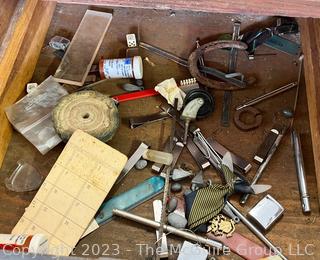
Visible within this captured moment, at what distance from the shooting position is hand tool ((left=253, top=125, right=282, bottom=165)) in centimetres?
143

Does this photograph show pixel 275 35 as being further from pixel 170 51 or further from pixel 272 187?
pixel 272 187

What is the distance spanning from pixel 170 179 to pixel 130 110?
0.27 meters

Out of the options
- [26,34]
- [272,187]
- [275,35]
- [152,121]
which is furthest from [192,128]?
[26,34]

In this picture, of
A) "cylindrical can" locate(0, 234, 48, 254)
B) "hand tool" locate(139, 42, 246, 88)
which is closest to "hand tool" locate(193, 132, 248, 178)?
"hand tool" locate(139, 42, 246, 88)

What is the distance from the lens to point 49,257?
Result: 110cm

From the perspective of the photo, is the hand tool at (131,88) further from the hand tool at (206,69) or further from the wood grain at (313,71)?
the wood grain at (313,71)

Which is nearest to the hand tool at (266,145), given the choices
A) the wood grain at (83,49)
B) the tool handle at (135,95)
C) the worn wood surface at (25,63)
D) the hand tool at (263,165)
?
the hand tool at (263,165)

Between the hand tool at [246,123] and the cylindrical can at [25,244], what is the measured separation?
65cm

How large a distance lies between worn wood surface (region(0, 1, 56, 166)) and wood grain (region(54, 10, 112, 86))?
9cm

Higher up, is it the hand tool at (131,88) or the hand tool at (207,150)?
the hand tool at (131,88)

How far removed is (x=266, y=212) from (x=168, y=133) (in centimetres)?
36

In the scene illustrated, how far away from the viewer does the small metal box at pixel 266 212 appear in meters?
1.32

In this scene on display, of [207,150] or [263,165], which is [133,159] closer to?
[207,150]

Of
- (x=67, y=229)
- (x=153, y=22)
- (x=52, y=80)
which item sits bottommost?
(x=67, y=229)
